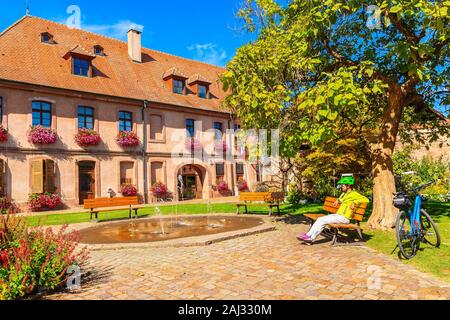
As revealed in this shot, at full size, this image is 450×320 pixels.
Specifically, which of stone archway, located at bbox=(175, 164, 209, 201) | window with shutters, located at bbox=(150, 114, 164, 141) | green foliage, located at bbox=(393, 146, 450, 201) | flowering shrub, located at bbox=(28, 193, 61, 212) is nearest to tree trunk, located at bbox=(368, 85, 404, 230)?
green foliage, located at bbox=(393, 146, 450, 201)

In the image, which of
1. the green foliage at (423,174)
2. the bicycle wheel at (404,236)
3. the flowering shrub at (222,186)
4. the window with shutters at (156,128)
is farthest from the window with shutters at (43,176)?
the green foliage at (423,174)

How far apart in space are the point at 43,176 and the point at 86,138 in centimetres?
314

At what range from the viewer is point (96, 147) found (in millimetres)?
20531

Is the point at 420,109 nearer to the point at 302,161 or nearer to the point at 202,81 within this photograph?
the point at 302,161

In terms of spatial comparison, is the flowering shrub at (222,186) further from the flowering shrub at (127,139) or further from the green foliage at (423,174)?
the green foliage at (423,174)

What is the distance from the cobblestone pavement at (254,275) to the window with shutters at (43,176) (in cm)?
1320

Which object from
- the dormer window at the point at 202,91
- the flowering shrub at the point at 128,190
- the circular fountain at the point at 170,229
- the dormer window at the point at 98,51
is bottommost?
the circular fountain at the point at 170,229

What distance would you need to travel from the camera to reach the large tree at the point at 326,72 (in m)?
7.02

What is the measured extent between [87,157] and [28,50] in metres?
7.14

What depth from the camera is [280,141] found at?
9141 mm

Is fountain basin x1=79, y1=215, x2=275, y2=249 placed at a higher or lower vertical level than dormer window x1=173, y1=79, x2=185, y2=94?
lower

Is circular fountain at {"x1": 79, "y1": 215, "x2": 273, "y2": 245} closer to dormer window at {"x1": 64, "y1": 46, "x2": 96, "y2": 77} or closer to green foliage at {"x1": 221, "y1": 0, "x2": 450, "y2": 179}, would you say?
green foliage at {"x1": 221, "y1": 0, "x2": 450, "y2": 179}

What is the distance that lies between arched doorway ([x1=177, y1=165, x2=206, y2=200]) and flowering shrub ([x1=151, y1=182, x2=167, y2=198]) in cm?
265

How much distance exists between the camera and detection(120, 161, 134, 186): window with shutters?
21.8 metres
